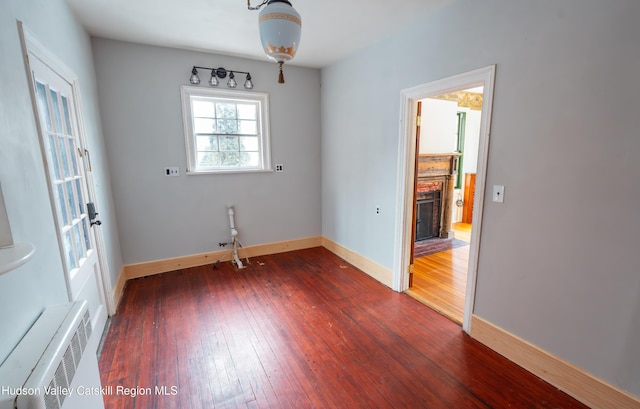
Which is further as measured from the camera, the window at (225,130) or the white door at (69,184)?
the window at (225,130)

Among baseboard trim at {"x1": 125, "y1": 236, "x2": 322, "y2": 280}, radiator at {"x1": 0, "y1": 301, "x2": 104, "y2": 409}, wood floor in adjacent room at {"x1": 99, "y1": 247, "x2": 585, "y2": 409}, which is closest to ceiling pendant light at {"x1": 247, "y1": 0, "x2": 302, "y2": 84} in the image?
radiator at {"x1": 0, "y1": 301, "x2": 104, "y2": 409}

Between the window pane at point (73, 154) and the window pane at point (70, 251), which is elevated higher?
the window pane at point (73, 154)

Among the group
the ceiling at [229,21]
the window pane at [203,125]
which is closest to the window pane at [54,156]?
the ceiling at [229,21]

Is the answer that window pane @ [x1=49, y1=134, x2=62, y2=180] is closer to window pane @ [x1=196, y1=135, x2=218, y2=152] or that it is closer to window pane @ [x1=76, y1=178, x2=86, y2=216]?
window pane @ [x1=76, y1=178, x2=86, y2=216]

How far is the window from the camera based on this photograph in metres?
3.51

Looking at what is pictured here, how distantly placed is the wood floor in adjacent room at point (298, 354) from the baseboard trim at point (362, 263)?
0.15 metres

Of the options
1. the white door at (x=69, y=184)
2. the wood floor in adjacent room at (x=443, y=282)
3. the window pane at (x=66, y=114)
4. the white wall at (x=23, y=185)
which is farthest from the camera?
the wood floor in adjacent room at (x=443, y=282)

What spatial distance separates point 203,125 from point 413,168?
2.66 m

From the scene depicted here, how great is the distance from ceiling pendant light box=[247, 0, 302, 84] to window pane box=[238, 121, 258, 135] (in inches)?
98.0

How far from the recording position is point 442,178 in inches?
193

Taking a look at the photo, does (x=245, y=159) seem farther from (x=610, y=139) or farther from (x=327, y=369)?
(x=610, y=139)

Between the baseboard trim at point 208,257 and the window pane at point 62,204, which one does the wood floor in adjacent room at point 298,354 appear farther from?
the window pane at point 62,204

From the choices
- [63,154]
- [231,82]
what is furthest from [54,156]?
[231,82]

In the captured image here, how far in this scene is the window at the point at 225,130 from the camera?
351cm
